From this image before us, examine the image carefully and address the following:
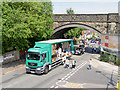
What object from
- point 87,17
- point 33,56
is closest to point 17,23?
point 33,56

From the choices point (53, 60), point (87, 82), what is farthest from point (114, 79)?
point (53, 60)

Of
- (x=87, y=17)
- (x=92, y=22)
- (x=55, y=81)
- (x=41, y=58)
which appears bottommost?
(x=55, y=81)

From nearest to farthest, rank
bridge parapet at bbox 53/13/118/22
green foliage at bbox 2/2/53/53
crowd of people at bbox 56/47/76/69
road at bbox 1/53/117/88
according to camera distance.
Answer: road at bbox 1/53/117/88 → green foliage at bbox 2/2/53/53 → crowd of people at bbox 56/47/76/69 → bridge parapet at bbox 53/13/118/22

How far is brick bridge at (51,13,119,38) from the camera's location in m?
33.9

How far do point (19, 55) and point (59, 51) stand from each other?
926 cm

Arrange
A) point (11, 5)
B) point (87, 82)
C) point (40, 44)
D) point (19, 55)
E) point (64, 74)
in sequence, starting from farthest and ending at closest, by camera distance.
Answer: point (19, 55) < point (11, 5) < point (40, 44) < point (64, 74) < point (87, 82)

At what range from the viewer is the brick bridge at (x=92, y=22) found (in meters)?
33.9

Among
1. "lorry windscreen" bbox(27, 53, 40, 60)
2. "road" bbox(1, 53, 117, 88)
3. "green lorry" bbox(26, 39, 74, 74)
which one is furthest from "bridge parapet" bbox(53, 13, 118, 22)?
"lorry windscreen" bbox(27, 53, 40, 60)

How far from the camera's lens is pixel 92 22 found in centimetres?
3547

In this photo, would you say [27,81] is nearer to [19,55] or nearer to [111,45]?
[19,55]

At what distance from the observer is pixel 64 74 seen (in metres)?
19.5

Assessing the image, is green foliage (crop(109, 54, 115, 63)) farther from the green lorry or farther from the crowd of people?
the green lorry

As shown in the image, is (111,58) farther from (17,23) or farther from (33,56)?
(17,23)

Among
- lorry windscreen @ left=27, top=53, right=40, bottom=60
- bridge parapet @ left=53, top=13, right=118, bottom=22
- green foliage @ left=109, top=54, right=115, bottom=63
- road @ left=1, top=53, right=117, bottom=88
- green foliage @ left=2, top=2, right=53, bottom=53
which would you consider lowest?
road @ left=1, top=53, right=117, bottom=88
